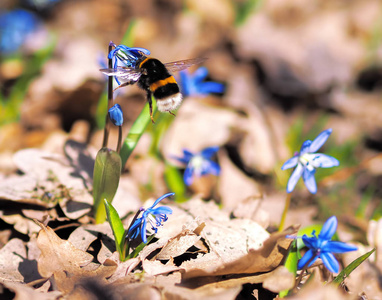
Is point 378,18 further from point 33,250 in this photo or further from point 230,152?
point 33,250

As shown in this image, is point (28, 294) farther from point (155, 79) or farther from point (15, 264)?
point (155, 79)

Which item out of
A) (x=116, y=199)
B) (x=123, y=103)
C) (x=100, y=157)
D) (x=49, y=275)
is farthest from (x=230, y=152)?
(x=49, y=275)

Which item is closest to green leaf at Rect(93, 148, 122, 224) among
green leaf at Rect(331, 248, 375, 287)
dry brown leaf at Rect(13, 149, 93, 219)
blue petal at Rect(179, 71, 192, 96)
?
dry brown leaf at Rect(13, 149, 93, 219)

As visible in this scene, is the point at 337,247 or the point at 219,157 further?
the point at 219,157

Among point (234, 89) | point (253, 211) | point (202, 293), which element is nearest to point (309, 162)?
point (253, 211)

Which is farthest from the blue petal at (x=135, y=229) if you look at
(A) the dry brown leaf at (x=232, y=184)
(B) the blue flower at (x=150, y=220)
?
(A) the dry brown leaf at (x=232, y=184)

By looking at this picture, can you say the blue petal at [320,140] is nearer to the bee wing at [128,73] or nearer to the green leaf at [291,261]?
the green leaf at [291,261]

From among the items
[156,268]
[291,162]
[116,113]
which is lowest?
[156,268]
